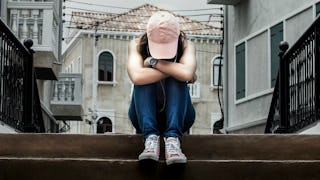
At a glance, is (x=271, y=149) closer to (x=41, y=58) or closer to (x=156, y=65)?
(x=156, y=65)

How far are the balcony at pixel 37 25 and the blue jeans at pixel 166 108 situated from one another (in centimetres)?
1045

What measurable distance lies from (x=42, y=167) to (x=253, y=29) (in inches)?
412

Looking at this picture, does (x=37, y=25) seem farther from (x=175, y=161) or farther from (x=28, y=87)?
(x=175, y=161)

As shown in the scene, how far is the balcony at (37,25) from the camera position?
15836 millimetres

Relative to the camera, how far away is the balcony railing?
23.5 metres

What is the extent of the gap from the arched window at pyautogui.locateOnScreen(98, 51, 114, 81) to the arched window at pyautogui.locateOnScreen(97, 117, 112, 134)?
7.17 feet

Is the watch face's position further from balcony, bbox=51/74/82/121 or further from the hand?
balcony, bbox=51/74/82/121

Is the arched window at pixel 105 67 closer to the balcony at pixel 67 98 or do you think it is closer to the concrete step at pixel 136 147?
the balcony at pixel 67 98

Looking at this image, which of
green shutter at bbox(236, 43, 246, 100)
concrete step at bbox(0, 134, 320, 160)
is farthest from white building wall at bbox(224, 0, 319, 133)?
concrete step at bbox(0, 134, 320, 160)

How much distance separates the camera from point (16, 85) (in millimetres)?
8984

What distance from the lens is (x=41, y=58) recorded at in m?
16.1

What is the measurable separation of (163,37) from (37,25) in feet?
35.2

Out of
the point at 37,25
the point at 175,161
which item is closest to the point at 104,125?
the point at 37,25

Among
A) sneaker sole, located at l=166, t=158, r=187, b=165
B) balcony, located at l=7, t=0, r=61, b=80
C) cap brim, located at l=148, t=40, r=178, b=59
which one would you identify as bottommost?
sneaker sole, located at l=166, t=158, r=187, b=165
